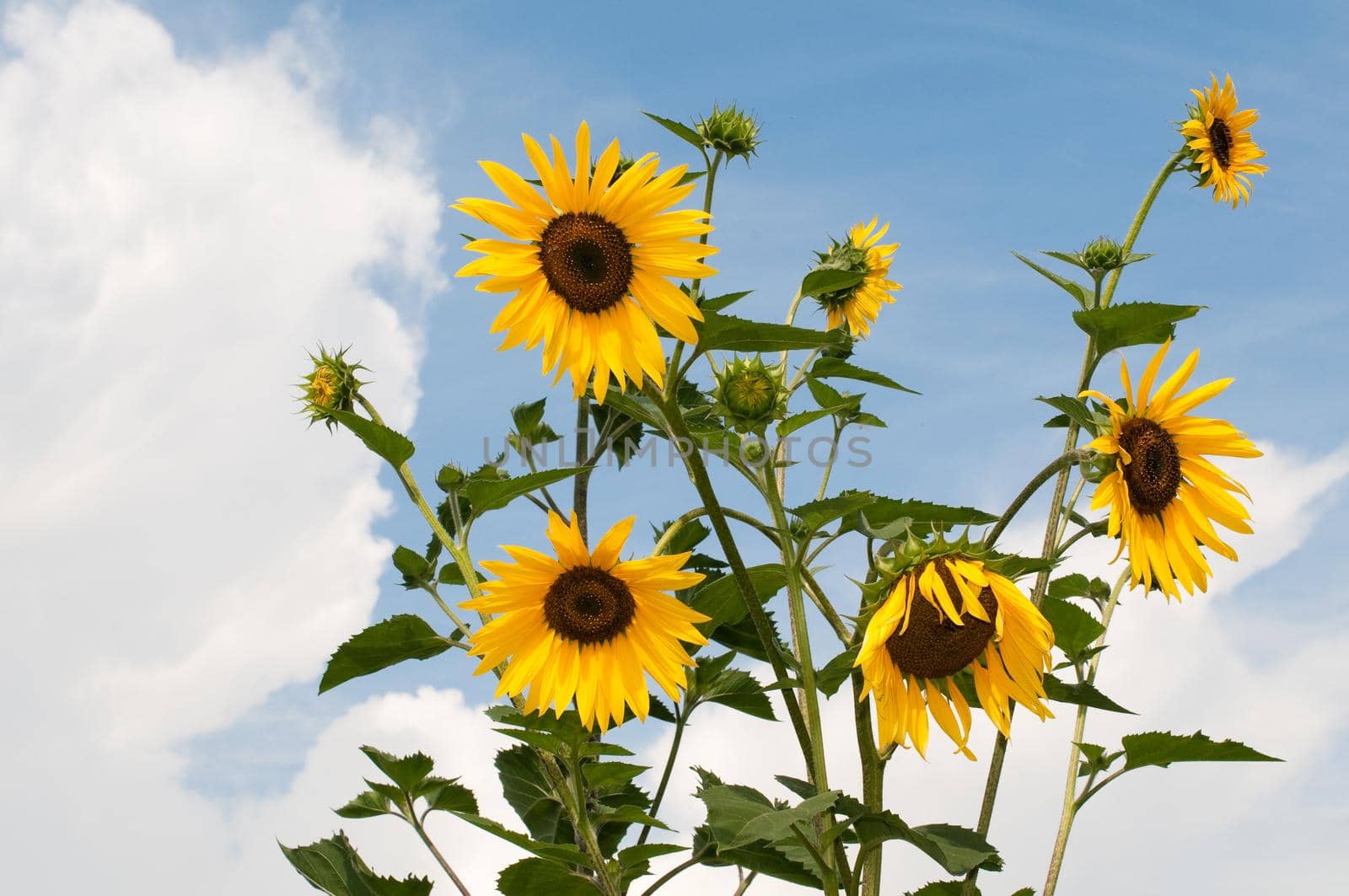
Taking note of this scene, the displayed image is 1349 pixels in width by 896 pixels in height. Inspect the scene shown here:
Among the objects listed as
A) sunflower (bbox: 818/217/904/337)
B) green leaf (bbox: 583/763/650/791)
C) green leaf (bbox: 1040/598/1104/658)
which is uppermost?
sunflower (bbox: 818/217/904/337)

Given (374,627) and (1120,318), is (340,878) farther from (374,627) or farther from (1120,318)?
(1120,318)

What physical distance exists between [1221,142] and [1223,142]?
0.08 ft

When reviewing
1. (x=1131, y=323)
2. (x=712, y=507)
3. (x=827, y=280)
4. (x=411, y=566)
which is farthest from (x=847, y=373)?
(x=411, y=566)

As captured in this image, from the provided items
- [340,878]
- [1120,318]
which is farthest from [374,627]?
[1120,318]

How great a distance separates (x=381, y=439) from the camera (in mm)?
2906

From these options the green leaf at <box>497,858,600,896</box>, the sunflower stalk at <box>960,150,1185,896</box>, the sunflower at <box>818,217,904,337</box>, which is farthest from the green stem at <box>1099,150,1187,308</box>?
the green leaf at <box>497,858,600,896</box>

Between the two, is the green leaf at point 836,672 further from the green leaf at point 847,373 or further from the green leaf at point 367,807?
the green leaf at point 367,807

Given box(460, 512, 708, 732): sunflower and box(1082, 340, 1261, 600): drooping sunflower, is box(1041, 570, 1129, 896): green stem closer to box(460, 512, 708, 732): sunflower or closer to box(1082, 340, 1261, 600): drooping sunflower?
box(1082, 340, 1261, 600): drooping sunflower

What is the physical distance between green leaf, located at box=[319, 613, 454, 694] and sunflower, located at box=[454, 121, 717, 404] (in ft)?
2.48

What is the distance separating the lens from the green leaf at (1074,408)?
2.66 metres

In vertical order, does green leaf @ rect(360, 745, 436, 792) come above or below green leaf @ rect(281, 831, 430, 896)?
above

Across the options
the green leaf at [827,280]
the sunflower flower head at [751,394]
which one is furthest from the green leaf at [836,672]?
the green leaf at [827,280]

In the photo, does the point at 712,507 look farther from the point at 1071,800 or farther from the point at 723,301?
the point at 1071,800

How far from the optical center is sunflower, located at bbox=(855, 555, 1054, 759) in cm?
251
